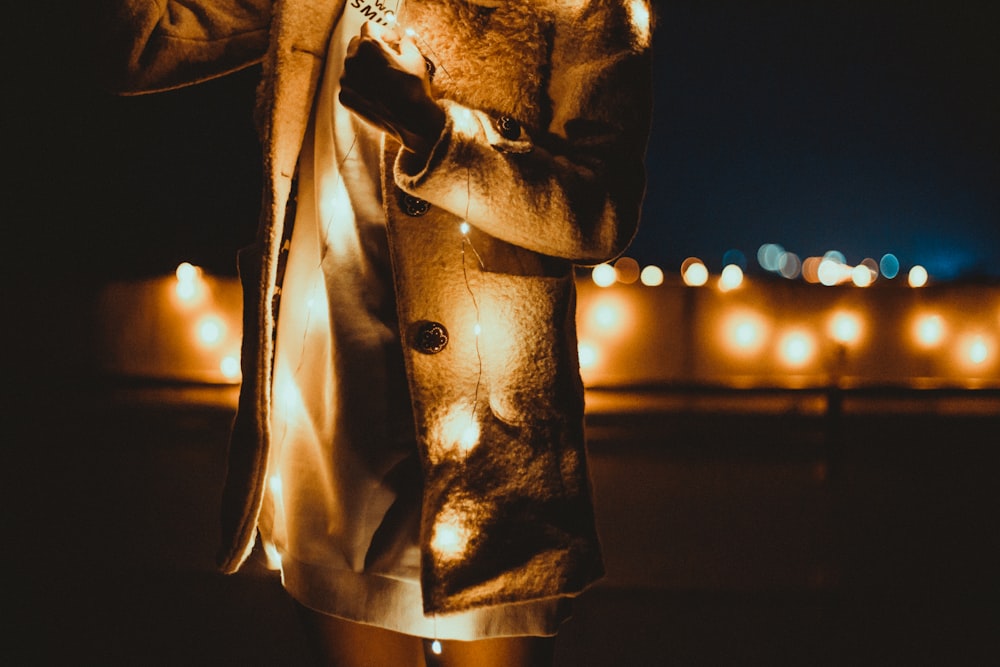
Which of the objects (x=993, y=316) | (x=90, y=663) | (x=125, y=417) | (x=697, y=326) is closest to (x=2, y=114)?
(x=125, y=417)

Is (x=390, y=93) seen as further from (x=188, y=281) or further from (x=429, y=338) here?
(x=188, y=281)

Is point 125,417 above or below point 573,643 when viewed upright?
above

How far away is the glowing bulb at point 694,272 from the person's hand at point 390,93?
3.86 metres

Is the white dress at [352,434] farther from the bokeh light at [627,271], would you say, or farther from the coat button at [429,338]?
the bokeh light at [627,271]

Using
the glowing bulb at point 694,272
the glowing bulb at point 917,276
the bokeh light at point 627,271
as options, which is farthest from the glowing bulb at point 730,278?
the glowing bulb at point 917,276

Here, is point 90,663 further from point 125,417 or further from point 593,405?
point 593,405

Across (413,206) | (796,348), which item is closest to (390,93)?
(413,206)

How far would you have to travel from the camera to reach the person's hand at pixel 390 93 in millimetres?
818

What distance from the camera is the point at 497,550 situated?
2.97 feet

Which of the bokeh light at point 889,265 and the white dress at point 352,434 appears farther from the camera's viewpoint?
the bokeh light at point 889,265

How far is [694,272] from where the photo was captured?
4645mm

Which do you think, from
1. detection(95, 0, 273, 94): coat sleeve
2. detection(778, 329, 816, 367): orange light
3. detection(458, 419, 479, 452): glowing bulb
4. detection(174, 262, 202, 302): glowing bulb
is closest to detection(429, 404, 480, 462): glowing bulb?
detection(458, 419, 479, 452): glowing bulb

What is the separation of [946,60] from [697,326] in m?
2.31

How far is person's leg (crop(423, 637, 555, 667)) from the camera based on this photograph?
3.12 ft
